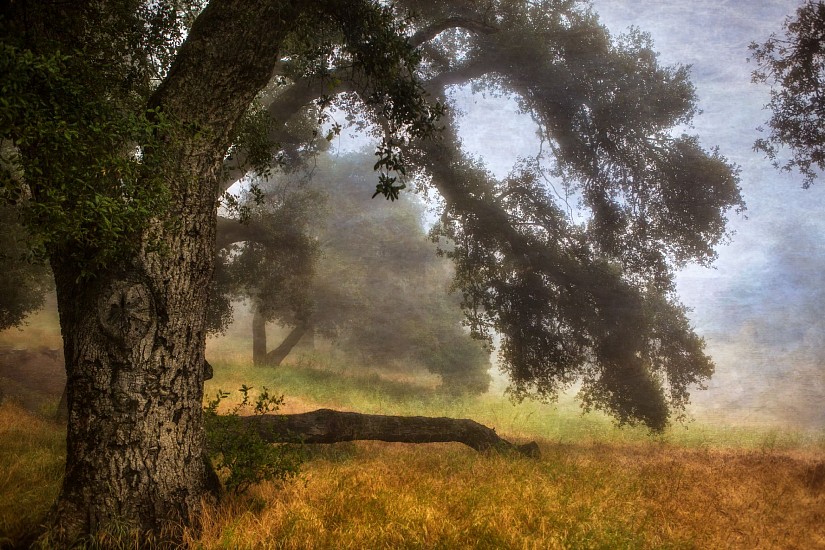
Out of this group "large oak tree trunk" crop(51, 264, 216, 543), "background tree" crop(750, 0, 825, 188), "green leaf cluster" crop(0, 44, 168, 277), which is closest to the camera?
"green leaf cluster" crop(0, 44, 168, 277)

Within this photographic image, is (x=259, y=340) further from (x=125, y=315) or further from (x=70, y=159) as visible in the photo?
(x=70, y=159)

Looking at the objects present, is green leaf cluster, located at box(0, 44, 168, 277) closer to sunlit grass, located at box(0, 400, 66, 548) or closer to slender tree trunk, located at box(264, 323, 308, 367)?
sunlit grass, located at box(0, 400, 66, 548)

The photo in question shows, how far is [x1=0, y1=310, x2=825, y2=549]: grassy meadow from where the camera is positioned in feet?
15.5

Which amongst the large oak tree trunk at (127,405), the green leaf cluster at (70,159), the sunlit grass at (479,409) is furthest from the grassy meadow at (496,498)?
the green leaf cluster at (70,159)

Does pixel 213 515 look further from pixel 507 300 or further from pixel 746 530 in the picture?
pixel 507 300

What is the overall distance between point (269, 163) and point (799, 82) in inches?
452

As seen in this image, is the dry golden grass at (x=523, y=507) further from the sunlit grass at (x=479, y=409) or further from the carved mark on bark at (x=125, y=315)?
the sunlit grass at (x=479, y=409)

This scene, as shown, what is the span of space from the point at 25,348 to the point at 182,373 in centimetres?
2025

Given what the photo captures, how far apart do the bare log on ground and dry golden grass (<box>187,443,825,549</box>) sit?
54cm

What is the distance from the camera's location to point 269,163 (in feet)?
27.7

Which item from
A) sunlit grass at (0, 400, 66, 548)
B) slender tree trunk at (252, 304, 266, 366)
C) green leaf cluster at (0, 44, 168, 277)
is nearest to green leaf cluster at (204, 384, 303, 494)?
sunlit grass at (0, 400, 66, 548)

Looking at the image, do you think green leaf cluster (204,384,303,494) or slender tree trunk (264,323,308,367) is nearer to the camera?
green leaf cluster (204,384,303,494)

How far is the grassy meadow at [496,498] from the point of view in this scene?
15.5 feet

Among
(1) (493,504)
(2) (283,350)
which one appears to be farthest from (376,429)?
(2) (283,350)
